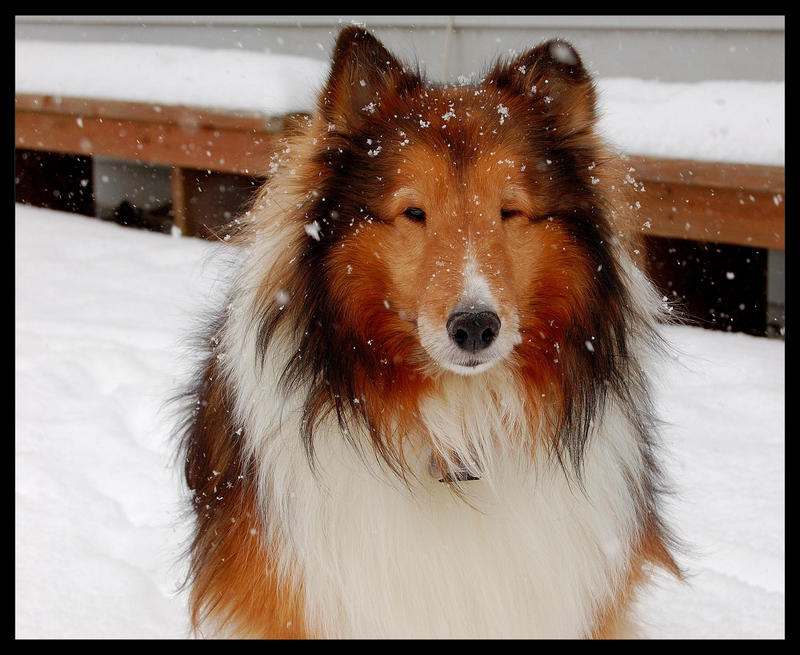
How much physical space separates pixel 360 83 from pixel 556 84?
486 mm

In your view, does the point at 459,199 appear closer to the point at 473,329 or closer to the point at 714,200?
the point at 473,329

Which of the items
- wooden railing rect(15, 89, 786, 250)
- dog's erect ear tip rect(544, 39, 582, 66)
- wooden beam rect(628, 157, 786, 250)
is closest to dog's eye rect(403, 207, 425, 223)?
dog's erect ear tip rect(544, 39, 582, 66)

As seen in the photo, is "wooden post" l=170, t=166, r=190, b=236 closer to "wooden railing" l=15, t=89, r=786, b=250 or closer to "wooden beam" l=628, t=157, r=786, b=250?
"wooden railing" l=15, t=89, r=786, b=250

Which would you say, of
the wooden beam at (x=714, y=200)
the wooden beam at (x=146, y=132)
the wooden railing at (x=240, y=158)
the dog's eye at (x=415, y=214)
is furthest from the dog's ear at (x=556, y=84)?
the wooden beam at (x=146, y=132)

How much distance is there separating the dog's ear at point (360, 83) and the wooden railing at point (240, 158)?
0.41m

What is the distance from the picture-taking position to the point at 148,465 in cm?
347

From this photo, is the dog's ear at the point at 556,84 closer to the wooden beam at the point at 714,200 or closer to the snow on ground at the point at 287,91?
the snow on ground at the point at 287,91

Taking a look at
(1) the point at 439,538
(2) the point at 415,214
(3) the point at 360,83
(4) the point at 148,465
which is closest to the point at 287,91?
(4) the point at 148,465

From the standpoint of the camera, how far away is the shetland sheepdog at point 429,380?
6.88 feet

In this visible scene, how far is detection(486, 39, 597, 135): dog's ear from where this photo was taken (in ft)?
7.20

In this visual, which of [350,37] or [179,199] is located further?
[179,199]

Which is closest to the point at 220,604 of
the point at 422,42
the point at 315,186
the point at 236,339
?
the point at 236,339
